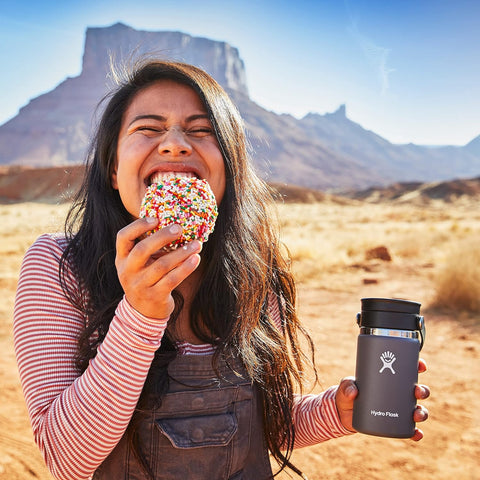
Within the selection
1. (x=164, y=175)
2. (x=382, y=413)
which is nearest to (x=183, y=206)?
(x=164, y=175)

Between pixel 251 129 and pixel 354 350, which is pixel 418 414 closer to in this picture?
pixel 354 350

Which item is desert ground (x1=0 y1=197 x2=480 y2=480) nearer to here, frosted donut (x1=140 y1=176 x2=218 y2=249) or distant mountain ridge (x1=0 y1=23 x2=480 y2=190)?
frosted donut (x1=140 y1=176 x2=218 y2=249)

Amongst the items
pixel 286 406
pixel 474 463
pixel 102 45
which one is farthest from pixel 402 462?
pixel 102 45

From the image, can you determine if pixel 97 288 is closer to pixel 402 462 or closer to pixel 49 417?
pixel 49 417

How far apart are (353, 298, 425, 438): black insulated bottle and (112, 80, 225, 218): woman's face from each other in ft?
2.34

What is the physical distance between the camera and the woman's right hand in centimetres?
118

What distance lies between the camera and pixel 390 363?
1.39m

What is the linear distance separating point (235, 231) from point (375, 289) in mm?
7881

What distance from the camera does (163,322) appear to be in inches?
50.2

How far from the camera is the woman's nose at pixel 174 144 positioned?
1.57 m

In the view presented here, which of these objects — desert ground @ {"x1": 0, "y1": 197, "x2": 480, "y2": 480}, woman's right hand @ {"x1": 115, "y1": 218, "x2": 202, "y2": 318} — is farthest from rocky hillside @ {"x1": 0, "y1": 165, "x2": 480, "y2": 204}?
woman's right hand @ {"x1": 115, "y1": 218, "x2": 202, "y2": 318}

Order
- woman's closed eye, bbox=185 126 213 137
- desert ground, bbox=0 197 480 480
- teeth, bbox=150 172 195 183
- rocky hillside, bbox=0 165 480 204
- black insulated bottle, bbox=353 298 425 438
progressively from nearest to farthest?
1. black insulated bottle, bbox=353 298 425 438
2. teeth, bbox=150 172 195 183
3. woman's closed eye, bbox=185 126 213 137
4. desert ground, bbox=0 197 480 480
5. rocky hillside, bbox=0 165 480 204

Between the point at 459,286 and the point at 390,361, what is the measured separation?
7104 mm

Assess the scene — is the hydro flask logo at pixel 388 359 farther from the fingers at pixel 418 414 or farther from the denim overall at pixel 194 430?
the denim overall at pixel 194 430
